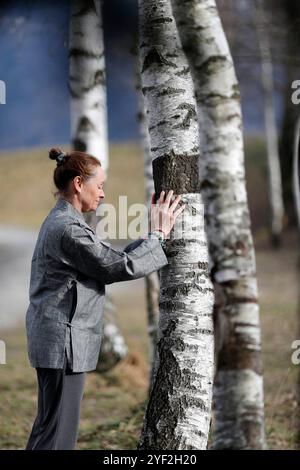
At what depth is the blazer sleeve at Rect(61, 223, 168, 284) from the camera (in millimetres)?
3096

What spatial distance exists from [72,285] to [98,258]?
172 mm

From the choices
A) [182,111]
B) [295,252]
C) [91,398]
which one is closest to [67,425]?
[182,111]

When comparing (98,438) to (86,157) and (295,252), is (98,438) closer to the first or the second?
(86,157)

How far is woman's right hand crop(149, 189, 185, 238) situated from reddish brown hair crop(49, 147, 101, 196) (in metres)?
0.33

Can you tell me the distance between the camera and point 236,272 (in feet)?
16.1

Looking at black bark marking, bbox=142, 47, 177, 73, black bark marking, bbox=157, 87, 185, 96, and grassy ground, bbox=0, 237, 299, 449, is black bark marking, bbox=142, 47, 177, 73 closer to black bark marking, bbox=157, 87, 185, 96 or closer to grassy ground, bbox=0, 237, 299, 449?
black bark marking, bbox=157, 87, 185, 96

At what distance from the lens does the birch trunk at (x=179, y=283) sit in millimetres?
3281

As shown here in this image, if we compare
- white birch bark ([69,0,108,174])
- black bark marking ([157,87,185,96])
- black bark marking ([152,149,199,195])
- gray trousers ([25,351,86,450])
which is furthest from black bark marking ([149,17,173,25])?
white birch bark ([69,0,108,174])

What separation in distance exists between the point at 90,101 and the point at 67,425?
4.85m

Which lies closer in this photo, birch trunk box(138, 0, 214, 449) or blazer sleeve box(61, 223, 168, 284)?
blazer sleeve box(61, 223, 168, 284)

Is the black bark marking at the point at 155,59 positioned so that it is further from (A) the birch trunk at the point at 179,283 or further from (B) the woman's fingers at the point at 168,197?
(B) the woman's fingers at the point at 168,197

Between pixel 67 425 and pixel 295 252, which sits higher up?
pixel 295 252

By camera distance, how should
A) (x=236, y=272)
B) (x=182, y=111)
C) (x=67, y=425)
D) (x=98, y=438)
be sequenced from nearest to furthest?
(x=67, y=425) < (x=182, y=111) < (x=236, y=272) < (x=98, y=438)

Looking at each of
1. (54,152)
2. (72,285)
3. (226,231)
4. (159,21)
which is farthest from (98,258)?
(226,231)
